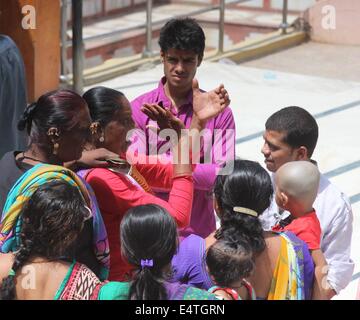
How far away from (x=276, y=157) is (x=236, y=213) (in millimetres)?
756

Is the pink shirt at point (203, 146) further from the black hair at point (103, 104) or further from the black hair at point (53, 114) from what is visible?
the black hair at point (53, 114)

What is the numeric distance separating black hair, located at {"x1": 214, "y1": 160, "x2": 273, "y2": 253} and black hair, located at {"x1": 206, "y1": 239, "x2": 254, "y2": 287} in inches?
1.9

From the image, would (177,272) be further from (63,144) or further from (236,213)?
(63,144)

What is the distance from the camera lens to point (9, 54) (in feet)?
17.1

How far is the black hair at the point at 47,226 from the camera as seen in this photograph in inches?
123

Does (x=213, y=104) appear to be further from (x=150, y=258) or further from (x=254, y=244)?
(x=150, y=258)

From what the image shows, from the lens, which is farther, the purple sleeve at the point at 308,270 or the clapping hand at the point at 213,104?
the clapping hand at the point at 213,104

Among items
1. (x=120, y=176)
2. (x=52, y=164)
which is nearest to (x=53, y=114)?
(x=52, y=164)

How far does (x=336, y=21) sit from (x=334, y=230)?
6.96 m

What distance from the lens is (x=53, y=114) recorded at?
11.5ft

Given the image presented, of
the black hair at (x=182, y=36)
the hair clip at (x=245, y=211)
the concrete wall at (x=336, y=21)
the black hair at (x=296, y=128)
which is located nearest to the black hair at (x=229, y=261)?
the hair clip at (x=245, y=211)

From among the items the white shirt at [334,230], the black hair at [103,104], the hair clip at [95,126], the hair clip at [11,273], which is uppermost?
the black hair at [103,104]

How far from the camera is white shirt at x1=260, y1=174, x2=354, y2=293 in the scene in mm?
3674

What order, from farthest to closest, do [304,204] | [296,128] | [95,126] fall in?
[296,128] → [95,126] → [304,204]
